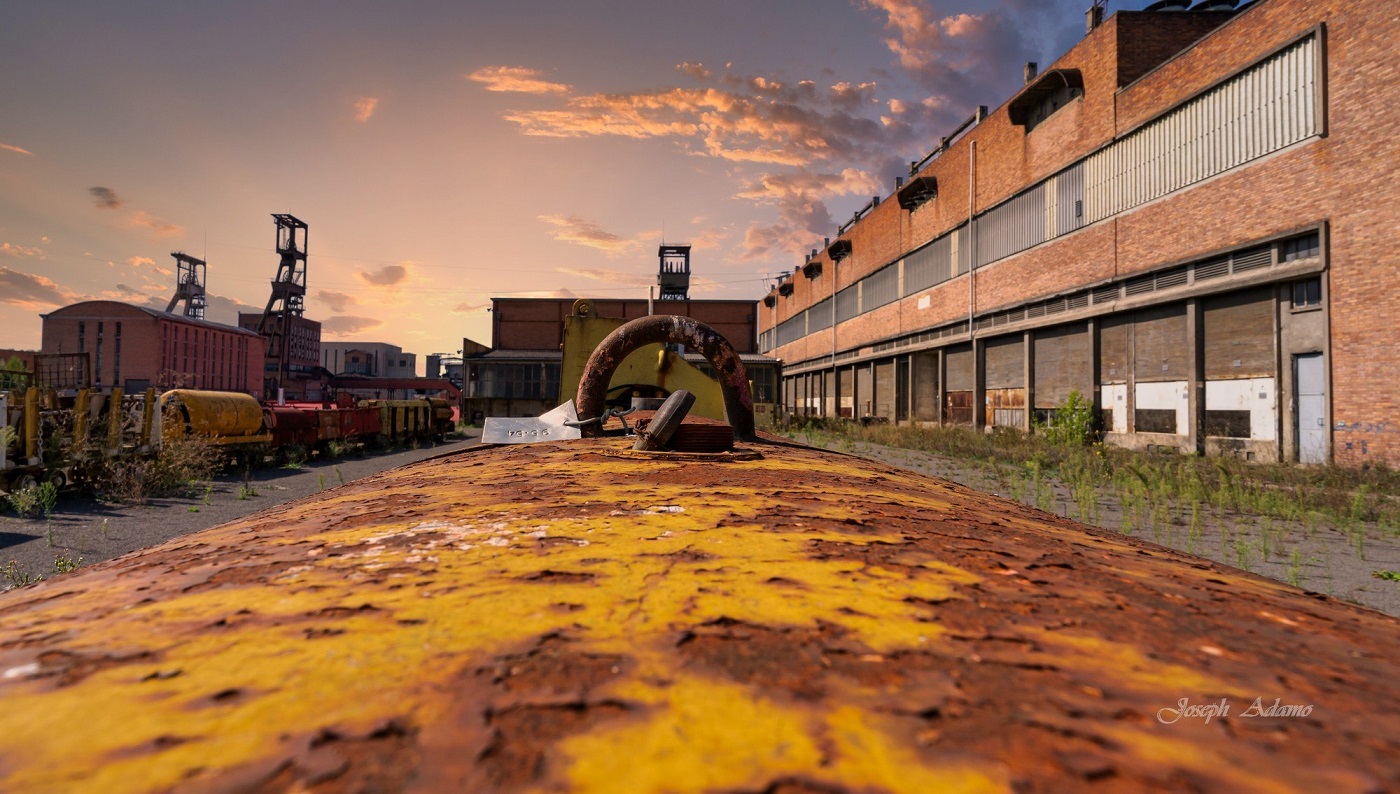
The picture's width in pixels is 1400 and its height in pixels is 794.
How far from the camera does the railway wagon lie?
0.48 meters

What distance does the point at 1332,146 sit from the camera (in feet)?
32.3

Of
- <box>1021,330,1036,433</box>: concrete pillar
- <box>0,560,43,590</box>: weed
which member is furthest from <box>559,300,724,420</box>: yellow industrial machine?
<box>1021,330,1036,433</box>: concrete pillar

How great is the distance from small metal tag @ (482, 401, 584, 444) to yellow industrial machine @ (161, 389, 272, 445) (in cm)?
1090

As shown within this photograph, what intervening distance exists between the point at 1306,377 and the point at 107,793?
14663 mm

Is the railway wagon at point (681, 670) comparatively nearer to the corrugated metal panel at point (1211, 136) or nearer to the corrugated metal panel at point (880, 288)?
the corrugated metal panel at point (1211, 136)

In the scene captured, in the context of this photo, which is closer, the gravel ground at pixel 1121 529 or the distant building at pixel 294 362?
the gravel ground at pixel 1121 529

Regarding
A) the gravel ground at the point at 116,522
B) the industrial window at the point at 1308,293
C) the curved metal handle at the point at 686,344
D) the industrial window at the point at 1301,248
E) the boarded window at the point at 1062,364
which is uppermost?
the industrial window at the point at 1301,248

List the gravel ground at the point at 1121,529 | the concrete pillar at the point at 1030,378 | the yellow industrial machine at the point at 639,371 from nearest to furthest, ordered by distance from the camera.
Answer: the gravel ground at the point at 1121,529 → the yellow industrial machine at the point at 639,371 → the concrete pillar at the point at 1030,378


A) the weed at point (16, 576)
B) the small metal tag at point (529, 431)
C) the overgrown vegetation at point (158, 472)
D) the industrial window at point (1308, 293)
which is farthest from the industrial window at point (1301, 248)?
the overgrown vegetation at point (158, 472)

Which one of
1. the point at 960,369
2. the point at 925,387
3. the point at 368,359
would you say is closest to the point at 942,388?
the point at 960,369

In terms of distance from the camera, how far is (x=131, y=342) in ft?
121

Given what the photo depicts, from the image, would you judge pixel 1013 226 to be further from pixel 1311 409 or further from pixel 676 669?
pixel 676 669

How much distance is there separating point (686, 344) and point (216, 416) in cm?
1225

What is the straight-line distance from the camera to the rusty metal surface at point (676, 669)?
0.48 meters
